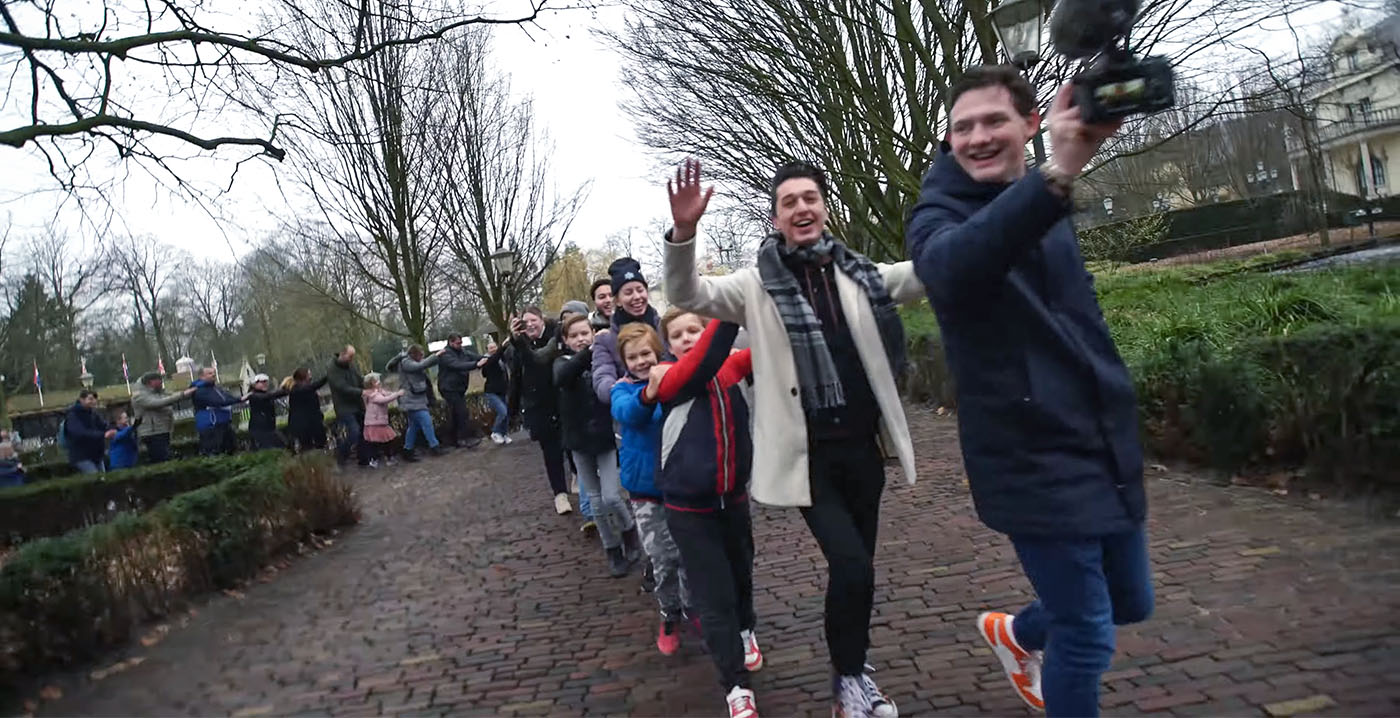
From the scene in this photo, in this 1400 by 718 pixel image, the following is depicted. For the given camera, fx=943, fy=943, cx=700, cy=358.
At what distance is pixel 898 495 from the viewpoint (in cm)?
712

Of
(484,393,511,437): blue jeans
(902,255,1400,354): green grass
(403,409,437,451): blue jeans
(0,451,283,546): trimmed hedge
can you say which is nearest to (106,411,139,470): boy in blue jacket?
(0,451,283,546): trimmed hedge

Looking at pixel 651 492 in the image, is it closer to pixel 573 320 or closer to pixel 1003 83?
pixel 573 320

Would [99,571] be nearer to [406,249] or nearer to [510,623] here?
[510,623]

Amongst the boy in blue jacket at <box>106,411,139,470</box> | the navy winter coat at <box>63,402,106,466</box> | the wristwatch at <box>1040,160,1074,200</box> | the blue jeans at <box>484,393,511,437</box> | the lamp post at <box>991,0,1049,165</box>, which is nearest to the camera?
the wristwatch at <box>1040,160,1074,200</box>

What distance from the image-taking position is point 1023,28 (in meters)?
8.18

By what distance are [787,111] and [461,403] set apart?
7.57m

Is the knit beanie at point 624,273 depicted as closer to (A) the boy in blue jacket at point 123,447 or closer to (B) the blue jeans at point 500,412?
(A) the boy in blue jacket at point 123,447

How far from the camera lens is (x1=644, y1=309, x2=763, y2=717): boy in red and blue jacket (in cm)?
339

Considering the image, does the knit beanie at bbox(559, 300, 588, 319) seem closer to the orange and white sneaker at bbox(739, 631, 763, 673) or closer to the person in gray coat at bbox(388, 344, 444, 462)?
the orange and white sneaker at bbox(739, 631, 763, 673)

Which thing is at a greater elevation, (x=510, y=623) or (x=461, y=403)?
(x=461, y=403)

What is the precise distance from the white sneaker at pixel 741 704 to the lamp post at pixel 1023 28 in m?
5.98

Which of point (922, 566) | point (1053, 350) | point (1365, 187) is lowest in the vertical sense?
point (922, 566)

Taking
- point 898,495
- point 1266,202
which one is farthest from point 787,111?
point 1266,202

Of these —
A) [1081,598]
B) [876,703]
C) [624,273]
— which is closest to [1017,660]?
[876,703]
